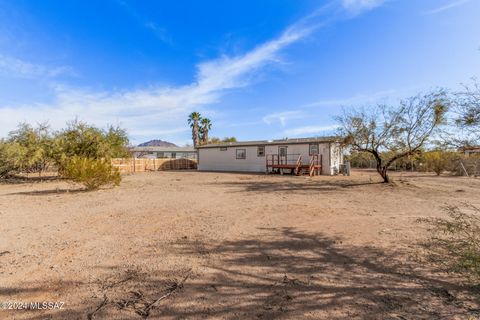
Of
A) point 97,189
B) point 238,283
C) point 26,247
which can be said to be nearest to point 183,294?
point 238,283

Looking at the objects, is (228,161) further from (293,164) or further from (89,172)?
(89,172)

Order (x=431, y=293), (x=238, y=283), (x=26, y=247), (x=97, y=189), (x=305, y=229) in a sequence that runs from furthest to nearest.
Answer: (x=97, y=189) → (x=305, y=229) → (x=26, y=247) → (x=238, y=283) → (x=431, y=293)

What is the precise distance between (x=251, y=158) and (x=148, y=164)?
1258cm

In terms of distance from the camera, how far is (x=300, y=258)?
3945mm

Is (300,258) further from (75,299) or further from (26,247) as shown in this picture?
(26,247)

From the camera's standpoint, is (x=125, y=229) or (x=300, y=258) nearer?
(x=300, y=258)

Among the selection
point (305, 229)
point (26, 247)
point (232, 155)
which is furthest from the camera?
point (232, 155)

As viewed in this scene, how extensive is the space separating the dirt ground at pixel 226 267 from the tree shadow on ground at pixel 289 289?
0.01 m

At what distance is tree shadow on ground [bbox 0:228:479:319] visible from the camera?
256 cm

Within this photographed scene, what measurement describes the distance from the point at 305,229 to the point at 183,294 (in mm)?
3351

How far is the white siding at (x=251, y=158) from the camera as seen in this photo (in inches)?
818

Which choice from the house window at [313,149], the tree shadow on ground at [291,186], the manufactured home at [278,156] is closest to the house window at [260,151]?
the manufactured home at [278,156]

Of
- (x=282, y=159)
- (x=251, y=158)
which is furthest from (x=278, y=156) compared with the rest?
(x=251, y=158)

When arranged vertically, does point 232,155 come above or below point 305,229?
above
